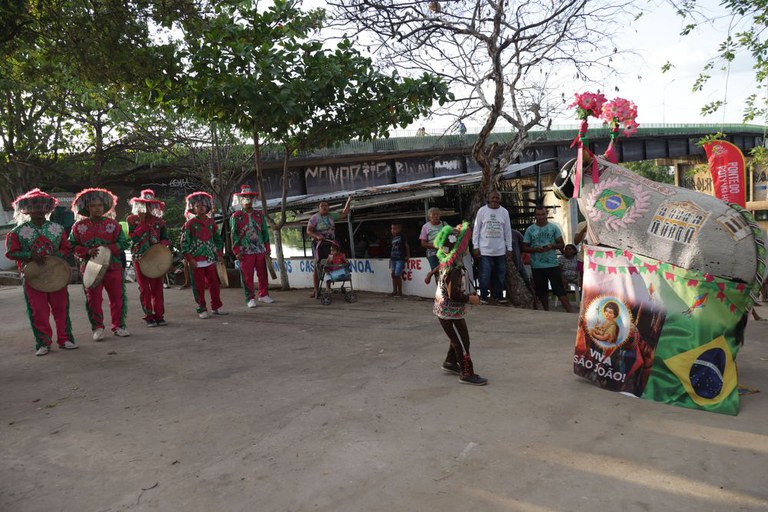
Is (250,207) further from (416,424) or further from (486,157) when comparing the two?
(416,424)

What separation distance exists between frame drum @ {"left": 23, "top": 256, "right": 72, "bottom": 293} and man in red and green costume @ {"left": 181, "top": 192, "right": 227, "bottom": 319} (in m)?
2.17

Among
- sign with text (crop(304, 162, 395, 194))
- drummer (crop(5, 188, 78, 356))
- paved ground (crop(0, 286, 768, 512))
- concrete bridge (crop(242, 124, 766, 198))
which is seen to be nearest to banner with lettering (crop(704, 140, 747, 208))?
paved ground (crop(0, 286, 768, 512))

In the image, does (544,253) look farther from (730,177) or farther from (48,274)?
(48,274)

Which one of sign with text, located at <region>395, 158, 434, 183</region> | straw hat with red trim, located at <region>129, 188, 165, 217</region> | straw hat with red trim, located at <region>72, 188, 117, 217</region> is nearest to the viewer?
straw hat with red trim, located at <region>72, 188, 117, 217</region>

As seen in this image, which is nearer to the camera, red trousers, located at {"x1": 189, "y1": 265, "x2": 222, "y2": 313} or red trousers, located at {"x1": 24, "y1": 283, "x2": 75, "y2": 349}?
red trousers, located at {"x1": 24, "y1": 283, "x2": 75, "y2": 349}

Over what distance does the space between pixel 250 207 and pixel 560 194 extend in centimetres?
626

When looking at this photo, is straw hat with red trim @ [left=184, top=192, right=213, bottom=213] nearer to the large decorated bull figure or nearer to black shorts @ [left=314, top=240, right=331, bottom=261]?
black shorts @ [left=314, top=240, right=331, bottom=261]

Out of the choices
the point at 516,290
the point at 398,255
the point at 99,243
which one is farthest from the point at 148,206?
the point at 516,290

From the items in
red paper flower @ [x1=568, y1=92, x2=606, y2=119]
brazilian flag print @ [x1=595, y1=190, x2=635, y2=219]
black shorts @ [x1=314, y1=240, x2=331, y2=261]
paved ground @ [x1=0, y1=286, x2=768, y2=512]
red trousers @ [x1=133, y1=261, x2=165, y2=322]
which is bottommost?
paved ground @ [x1=0, y1=286, x2=768, y2=512]

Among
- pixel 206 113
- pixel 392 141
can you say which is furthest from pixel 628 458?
pixel 392 141

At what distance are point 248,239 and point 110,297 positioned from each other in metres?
2.66

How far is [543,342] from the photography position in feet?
20.8

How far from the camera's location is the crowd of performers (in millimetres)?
5086

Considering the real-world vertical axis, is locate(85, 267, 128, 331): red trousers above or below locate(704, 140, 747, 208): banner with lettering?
below
